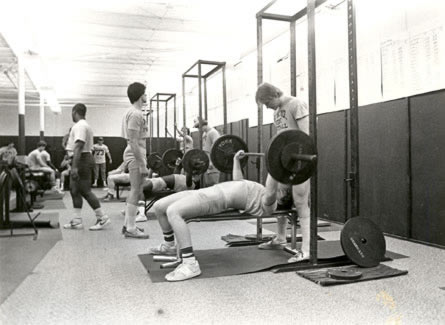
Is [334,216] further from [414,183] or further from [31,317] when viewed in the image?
[31,317]

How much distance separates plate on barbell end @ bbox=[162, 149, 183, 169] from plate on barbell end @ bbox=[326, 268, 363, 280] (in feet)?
12.1

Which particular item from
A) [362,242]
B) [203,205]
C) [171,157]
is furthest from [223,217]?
[171,157]

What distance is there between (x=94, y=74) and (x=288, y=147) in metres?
7.52

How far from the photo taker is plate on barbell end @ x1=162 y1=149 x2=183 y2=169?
19.1ft

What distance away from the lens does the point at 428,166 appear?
10.8 ft

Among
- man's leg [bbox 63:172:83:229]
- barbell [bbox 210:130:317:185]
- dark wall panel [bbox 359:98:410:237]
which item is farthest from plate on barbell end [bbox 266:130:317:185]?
man's leg [bbox 63:172:83:229]

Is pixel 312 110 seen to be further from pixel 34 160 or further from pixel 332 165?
pixel 34 160

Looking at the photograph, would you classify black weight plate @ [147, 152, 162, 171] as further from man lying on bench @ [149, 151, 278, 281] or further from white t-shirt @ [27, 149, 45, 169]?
man lying on bench @ [149, 151, 278, 281]

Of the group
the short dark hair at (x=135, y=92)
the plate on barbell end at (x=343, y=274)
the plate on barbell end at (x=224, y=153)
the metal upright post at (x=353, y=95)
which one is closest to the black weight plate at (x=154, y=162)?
the short dark hair at (x=135, y=92)

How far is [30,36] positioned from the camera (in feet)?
19.9

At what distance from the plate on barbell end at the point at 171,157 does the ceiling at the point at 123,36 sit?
164 centimetres

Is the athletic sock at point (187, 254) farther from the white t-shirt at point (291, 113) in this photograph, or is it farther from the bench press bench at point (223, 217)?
the white t-shirt at point (291, 113)

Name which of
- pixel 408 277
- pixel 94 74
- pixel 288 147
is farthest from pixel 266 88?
pixel 94 74

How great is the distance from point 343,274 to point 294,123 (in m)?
0.98
